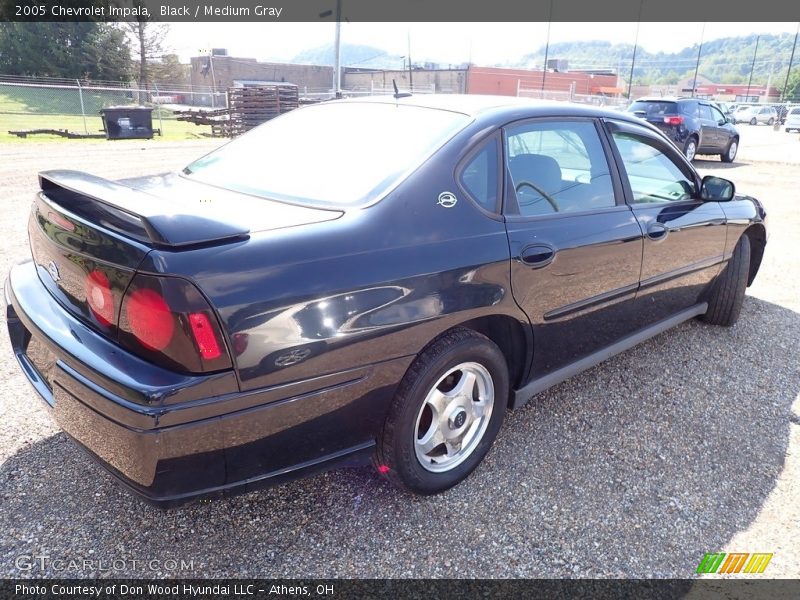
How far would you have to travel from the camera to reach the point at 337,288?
197 cm

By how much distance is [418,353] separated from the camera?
7.39ft

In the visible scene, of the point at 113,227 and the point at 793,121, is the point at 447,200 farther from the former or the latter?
the point at 793,121

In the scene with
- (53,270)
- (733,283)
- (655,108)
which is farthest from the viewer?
(655,108)

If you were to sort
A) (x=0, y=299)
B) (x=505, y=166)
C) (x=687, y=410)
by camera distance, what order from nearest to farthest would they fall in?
(x=505, y=166), (x=687, y=410), (x=0, y=299)

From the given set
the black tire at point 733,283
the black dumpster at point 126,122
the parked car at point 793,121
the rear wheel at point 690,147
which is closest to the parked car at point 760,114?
the parked car at point 793,121

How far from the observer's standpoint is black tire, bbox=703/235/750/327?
4.27 metres

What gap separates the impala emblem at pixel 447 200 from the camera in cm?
232

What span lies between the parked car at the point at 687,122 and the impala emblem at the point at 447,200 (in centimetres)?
1360

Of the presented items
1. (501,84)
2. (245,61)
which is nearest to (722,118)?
(501,84)

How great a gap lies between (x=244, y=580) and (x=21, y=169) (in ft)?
37.4

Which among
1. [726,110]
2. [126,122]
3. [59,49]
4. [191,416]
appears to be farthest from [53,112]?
[726,110]

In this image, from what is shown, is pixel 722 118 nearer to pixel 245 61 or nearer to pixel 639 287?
pixel 639 287

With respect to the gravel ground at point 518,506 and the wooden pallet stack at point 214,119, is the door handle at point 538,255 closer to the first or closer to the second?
the gravel ground at point 518,506

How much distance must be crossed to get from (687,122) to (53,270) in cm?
1537
